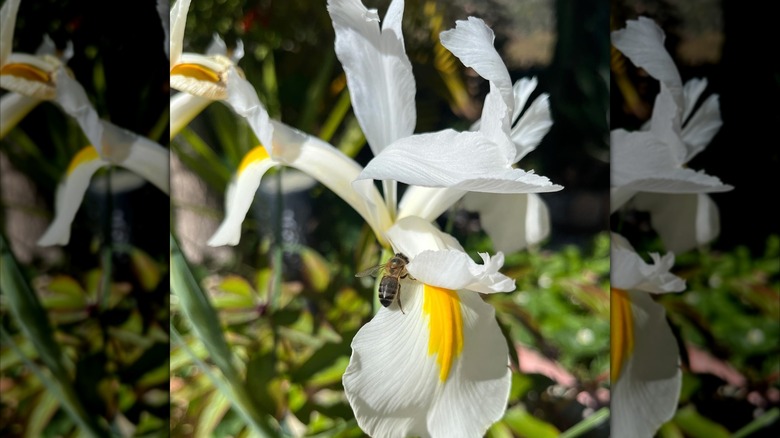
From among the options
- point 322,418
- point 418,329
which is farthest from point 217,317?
point 418,329

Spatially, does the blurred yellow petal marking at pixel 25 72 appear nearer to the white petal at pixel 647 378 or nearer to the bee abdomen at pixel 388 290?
the bee abdomen at pixel 388 290

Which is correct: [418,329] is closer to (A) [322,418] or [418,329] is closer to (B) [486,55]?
(A) [322,418]

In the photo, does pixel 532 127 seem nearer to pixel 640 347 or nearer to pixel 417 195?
pixel 417 195

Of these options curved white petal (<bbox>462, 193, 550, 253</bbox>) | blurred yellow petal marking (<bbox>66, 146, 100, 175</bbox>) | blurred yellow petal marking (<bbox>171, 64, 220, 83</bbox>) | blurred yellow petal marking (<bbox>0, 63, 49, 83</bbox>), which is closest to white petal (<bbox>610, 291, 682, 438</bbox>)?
curved white petal (<bbox>462, 193, 550, 253</bbox>)

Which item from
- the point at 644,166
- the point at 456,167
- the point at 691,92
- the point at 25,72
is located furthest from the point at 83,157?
the point at 691,92

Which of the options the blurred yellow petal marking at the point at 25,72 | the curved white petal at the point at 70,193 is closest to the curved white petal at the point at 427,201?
the curved white petal at the point at 70,193

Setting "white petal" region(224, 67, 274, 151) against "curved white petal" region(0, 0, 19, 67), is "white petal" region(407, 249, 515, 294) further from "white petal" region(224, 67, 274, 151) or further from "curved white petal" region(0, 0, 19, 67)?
"curved white petal" region(0, 0, 19, 67)
